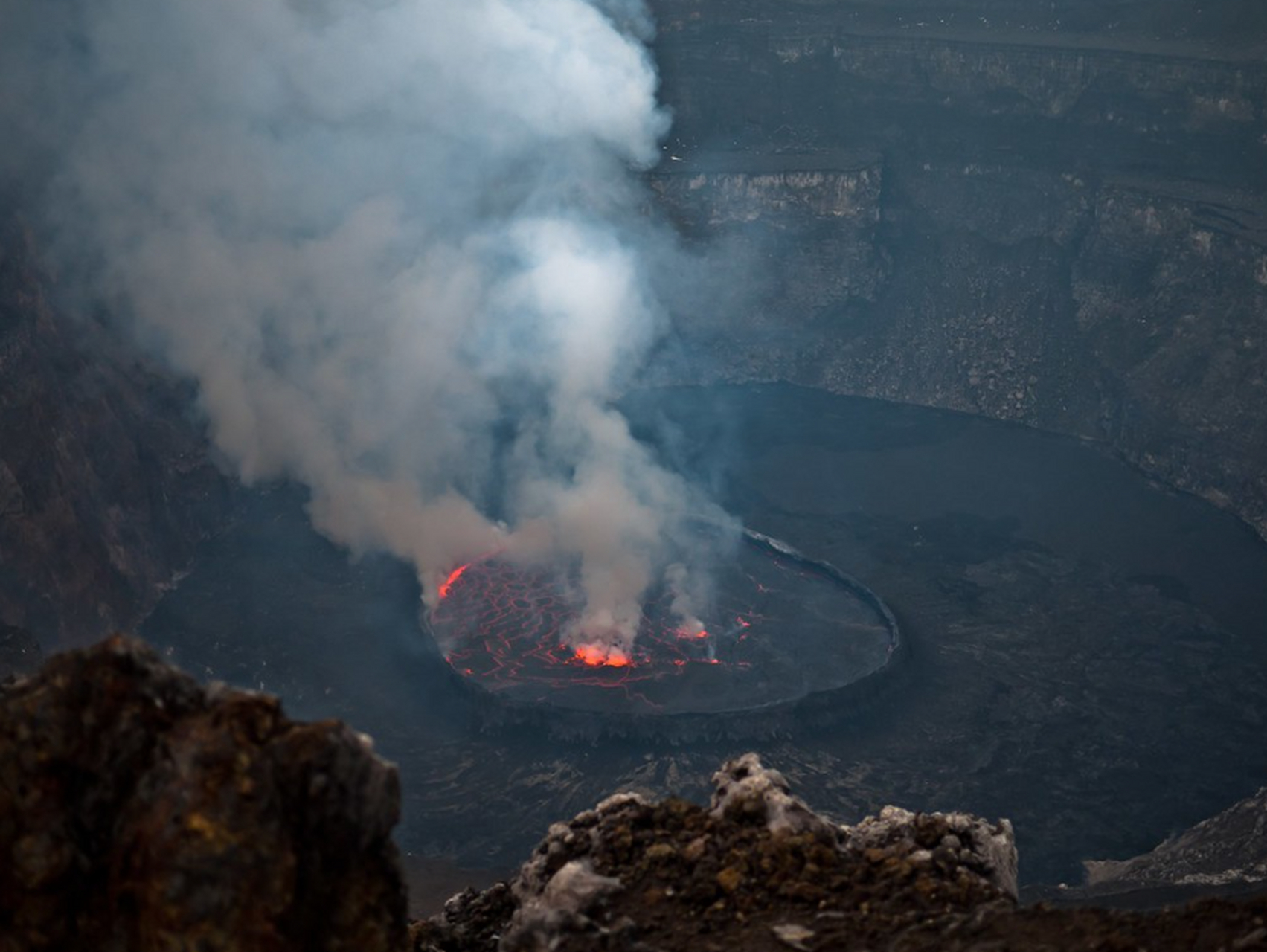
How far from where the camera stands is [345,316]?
5762 cm

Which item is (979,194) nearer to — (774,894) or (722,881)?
(774,894)

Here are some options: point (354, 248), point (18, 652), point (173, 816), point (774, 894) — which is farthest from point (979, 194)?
point (173, 816)

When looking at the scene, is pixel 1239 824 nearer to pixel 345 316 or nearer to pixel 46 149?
pixel 345 316

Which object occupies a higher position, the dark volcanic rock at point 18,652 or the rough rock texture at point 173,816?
the dark volcanic rock at point 18,652

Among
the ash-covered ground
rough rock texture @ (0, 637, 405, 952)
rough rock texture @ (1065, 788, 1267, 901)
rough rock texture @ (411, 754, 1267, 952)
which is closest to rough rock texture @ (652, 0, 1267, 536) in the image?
the ash-covered ground

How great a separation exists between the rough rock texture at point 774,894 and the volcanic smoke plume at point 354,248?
111 ft

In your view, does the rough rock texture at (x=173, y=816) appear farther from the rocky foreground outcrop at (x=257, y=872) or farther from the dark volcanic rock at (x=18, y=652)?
the dark volcanic rock at (x=18, y=652)

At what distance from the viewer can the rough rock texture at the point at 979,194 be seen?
6875 cm

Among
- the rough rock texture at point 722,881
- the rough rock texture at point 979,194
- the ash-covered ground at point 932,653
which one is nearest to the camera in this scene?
the rough rock texture at point 722,881

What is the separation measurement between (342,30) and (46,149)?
11657mm

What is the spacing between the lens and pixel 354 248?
5781cm

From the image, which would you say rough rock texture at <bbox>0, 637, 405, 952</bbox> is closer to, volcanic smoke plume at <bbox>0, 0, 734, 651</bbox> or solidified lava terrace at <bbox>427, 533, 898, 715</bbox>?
solidified lava terrace at <bbox>427, 533, 898, 715</bbox>

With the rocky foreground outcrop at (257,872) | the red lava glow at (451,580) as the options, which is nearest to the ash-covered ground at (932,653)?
the red lava glow at (451,580)

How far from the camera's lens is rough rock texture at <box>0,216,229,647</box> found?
47188 millimetres
